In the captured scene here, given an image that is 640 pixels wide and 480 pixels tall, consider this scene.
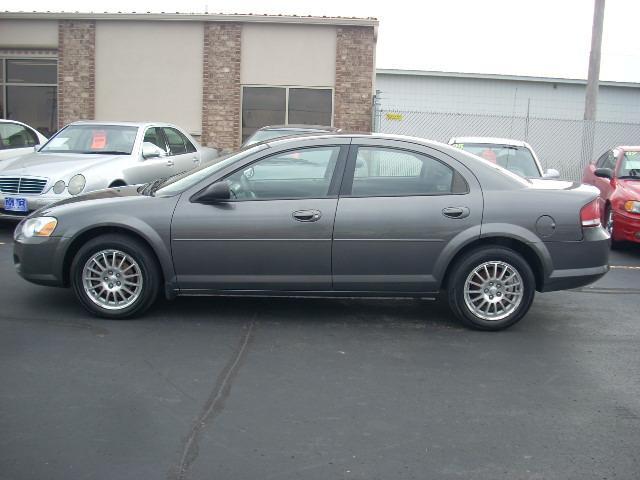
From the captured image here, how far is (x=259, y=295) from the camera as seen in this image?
6336 mm

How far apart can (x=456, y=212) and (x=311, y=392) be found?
210 cm

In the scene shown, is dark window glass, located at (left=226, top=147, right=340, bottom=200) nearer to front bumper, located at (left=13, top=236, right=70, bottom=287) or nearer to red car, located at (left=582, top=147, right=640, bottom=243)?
front bumper, located at (left=13, top=236, right=70, bottom=287)

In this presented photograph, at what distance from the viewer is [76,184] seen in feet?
32.6

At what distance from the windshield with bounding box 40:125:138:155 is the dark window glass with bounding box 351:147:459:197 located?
18.6 ft

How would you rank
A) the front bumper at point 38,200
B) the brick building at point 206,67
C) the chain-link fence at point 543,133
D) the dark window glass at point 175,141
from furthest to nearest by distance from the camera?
the chain-link fence at point 543,133 → the brick building at point 206,67 → the dark window glass at point 175,141 → the front bumper at point 38,200

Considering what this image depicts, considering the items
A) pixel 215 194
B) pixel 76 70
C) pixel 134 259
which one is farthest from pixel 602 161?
pixel 76 70

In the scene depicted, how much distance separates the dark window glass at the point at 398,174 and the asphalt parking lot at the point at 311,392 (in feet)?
3.61

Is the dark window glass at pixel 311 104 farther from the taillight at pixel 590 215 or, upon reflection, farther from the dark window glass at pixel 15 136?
the taillight at pixel 590 215

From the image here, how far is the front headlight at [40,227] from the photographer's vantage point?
6.34m

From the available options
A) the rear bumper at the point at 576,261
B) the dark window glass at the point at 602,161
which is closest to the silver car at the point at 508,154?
the dark window glass at the point at 602,161

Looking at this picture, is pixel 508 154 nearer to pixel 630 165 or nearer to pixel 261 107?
pixel 630 165

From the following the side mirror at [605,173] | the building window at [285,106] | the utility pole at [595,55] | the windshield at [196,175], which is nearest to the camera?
the windshield at [196,175]

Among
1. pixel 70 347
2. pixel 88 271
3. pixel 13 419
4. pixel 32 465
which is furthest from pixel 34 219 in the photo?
pixel 32 465

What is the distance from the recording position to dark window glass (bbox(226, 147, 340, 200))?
6.33 metres
